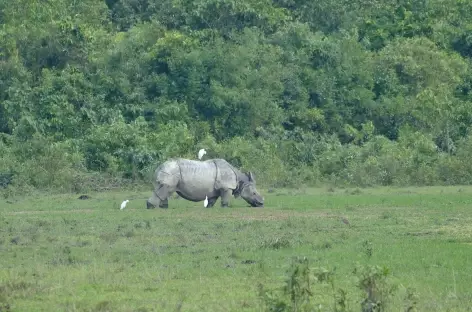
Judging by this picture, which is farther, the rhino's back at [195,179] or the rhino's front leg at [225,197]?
the rhino's front leg at [225,197]

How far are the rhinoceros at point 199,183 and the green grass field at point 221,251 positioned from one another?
1.19 feet

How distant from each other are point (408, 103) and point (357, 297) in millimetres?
23784

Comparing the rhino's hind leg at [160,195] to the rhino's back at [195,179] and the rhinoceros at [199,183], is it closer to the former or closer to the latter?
the rhinoceros at [199,183]

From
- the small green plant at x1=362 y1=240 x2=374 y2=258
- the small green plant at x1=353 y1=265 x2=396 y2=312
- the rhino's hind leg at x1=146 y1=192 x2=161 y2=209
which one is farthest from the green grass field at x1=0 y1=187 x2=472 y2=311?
the small green plant at x1=353 y1=265 x2=396 y2=312

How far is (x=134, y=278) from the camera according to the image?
1299 centimetres

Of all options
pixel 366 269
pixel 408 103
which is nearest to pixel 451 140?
pixel 408 103

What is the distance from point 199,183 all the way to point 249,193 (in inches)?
42.7

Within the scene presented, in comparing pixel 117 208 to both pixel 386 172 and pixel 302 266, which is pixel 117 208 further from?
pixel 302 266

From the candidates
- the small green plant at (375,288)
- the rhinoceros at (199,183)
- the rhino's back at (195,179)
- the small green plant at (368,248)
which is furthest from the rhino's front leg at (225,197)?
the small green plant at (375,288)

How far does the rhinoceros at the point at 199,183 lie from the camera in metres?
23.6

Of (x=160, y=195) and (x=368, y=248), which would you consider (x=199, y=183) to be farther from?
(x=368, y=248)

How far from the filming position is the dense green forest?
31562 mm

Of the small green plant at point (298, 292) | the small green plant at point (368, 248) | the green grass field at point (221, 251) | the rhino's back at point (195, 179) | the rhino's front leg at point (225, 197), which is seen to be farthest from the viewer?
the rhino's front leg at point (225, 197)

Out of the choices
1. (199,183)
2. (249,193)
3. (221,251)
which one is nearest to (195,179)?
(199,183)
